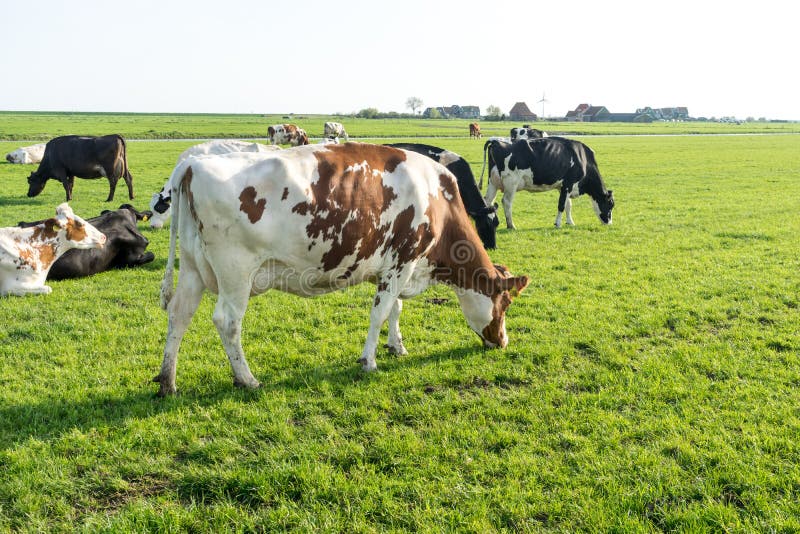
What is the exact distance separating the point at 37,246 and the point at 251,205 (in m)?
5.94

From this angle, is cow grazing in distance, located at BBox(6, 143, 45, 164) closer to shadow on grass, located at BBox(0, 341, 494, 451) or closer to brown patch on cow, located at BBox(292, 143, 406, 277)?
shadow on grass, located at BBox(0, 341, 494, 451)

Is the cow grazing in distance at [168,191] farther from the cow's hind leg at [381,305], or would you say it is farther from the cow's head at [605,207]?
the cow's head at [605,207]

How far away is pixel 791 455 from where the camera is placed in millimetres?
4227

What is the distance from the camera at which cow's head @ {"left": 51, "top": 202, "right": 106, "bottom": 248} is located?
29.3 ft

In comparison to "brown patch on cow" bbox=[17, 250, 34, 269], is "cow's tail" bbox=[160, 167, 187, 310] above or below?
above

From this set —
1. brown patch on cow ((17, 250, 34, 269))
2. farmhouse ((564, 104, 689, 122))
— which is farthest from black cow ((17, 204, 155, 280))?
farmhouse ((564, 104, 689, 122))

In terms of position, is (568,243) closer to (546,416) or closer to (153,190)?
(546,416)

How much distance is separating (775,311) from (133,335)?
27.9ft

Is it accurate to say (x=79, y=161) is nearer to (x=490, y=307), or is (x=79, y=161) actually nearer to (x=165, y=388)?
(x=165, y=388)

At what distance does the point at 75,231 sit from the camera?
9102 millimetres

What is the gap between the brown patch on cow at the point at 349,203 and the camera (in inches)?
203

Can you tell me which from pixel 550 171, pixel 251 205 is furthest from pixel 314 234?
pixel 550 171

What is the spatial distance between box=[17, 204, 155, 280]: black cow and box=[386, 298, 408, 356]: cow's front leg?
19.8 ft

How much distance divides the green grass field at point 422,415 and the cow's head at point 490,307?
0.21 m
